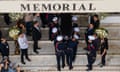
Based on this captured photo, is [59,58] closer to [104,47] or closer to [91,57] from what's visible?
[91,57]

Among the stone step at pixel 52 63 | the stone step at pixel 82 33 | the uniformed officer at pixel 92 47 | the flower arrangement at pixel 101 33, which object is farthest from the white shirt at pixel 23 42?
the flower arrangement at pixel 101 33

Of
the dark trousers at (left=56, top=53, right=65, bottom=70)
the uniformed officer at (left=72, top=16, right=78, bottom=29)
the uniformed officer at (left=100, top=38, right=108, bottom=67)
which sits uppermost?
the uniformed officer at (left=72, top=16, right=78, bottom=29)

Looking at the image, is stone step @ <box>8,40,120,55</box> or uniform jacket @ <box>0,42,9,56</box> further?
stone step @ <box>8,40,120,55</box>

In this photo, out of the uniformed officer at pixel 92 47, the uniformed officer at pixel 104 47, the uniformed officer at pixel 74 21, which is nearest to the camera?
the uniformed officer at pixel 92 47

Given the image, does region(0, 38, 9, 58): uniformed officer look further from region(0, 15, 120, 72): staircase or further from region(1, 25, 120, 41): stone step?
region(1, 25, 120, 41): stone step

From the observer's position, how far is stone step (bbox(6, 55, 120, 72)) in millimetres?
15734

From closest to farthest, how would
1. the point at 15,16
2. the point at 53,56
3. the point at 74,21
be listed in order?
1. the point at 15,16
2. the point at 53,56
3. the point at 74,21

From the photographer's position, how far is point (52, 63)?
52.3ft

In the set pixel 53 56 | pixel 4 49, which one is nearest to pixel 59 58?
pixel 53 56

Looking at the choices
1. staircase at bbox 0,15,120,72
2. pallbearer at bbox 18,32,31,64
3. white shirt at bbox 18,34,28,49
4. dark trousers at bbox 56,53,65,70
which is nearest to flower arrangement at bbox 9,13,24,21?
pallbearer at bbox 18,32,31,64

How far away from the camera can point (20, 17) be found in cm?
1606

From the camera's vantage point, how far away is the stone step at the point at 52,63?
51.6 feet

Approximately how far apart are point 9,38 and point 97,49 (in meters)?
3.44

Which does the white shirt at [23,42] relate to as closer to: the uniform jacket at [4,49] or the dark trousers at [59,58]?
the uniform jacket at [4,49]
